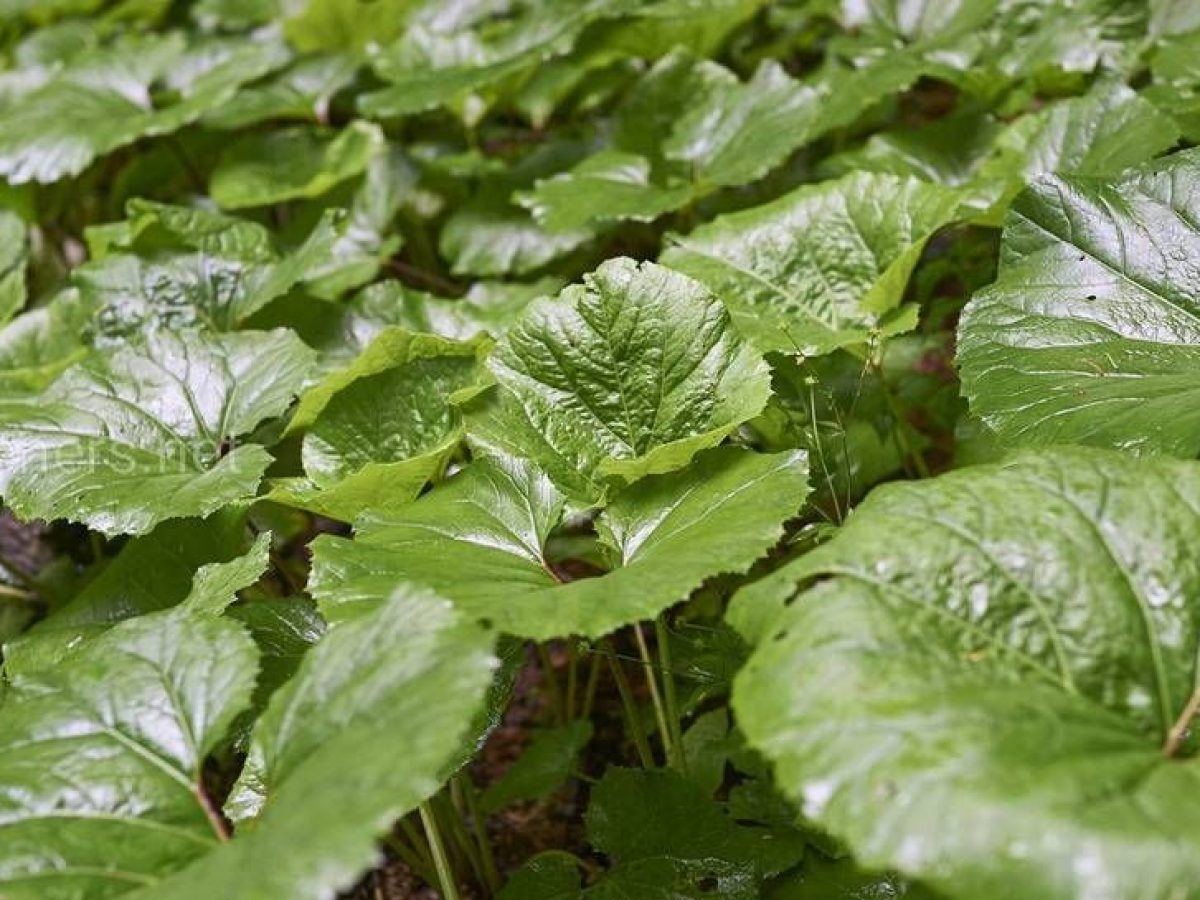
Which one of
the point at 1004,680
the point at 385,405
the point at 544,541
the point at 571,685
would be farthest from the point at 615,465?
the point at 571,685

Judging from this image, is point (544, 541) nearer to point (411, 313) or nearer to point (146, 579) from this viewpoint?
point (146, 579)

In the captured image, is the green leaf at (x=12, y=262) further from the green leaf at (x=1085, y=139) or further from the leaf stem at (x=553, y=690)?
the green leaf at (x=1085, y=139)

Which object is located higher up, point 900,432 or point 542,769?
point 900,432

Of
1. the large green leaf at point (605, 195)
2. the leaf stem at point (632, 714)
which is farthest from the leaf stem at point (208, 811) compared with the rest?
the large green leaf at point (605, 195)

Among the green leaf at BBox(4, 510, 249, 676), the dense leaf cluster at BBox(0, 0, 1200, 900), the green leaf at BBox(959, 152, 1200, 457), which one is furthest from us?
the green leaf at BBox(4, 510, 249, 676)

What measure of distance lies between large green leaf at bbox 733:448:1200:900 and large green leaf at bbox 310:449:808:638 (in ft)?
0.33

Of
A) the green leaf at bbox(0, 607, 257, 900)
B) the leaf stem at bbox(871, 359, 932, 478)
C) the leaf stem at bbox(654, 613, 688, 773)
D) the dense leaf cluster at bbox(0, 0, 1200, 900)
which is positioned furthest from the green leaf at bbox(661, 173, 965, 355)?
the green leaf at bbox(0, 607, 257, 900)

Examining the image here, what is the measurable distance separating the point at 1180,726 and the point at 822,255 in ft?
3.07

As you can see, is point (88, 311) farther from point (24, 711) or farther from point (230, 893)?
point (230, 893)

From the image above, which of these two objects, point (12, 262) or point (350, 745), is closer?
point (350, 745)

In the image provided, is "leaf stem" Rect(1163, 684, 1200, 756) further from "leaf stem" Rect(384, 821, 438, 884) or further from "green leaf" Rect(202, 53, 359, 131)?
"green leaf" Rect(202, 53, 359, 131)

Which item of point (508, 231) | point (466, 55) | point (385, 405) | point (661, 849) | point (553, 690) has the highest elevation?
point (466, 55)

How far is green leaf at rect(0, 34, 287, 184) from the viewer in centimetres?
246

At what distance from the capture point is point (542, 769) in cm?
173
